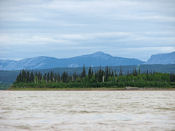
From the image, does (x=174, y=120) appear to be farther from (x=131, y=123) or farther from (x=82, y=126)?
(x=82, y=126)

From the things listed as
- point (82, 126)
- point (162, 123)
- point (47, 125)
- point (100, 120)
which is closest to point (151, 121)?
point (162, 123)

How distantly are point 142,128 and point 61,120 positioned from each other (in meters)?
10.7

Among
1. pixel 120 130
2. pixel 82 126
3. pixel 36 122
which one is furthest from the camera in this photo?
pixel 36 122

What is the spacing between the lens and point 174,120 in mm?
41750

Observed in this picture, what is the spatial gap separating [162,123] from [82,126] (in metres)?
8.73

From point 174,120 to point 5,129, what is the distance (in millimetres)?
18870

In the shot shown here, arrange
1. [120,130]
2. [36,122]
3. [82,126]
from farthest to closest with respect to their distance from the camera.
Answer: [36,122], [82,126], [120,130]

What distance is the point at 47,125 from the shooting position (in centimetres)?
3794

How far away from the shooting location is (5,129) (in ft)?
116

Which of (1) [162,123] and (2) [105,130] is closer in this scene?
(2) [105,130]

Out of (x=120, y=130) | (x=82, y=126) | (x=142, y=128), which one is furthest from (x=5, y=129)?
(x=142, y=128)

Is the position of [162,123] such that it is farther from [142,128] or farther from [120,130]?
[120,130]

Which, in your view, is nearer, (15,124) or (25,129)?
(25,129)

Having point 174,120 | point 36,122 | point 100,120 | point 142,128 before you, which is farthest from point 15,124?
point 174,120
